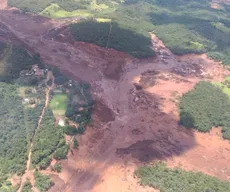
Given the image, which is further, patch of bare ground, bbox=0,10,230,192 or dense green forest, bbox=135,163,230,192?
patch of bare ground, bbox=0,10,230,192

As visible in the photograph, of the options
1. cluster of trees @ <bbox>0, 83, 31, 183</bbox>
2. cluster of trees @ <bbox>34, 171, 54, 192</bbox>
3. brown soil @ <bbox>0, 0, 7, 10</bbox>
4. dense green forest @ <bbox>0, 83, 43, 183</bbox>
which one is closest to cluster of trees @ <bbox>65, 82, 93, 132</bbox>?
dense green forest @ <bbox>0, 83, 43, 183</bbox>

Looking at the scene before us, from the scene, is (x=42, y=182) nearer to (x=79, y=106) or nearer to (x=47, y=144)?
(x=47, y=144)

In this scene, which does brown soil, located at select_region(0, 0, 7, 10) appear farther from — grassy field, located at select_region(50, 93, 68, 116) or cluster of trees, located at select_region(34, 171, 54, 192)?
cluster of trees, located at select_region(34, 171, 54, 192)

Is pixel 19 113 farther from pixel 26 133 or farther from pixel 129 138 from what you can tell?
pixel 129 138

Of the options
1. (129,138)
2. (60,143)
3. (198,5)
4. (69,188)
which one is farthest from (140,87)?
(198,5)

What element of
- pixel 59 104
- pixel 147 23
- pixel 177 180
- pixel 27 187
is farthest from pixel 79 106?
pixel 147 23
